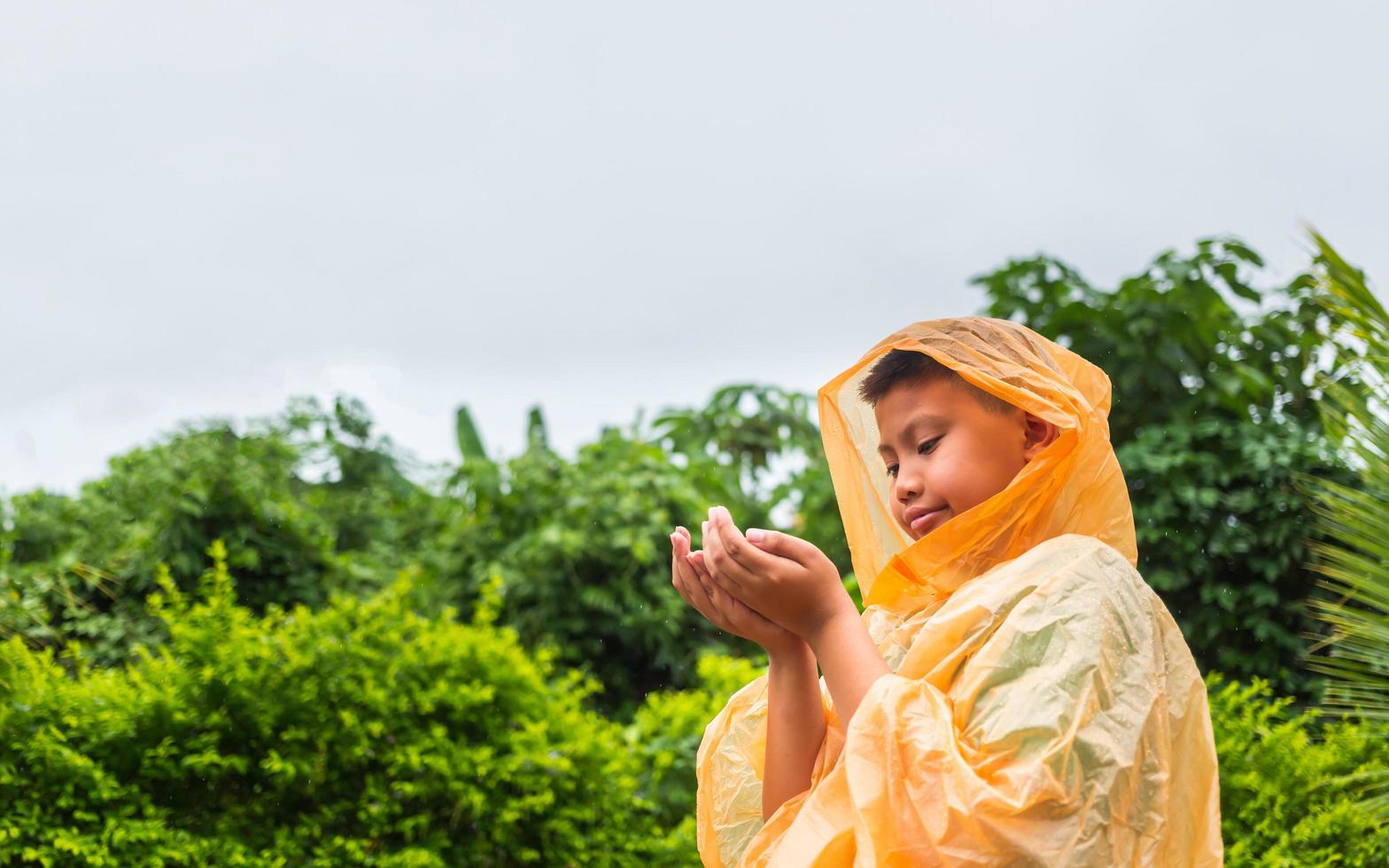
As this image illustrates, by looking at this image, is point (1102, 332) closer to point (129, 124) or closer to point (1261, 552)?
point (1261, 552)

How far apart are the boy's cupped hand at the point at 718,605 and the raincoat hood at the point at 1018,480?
17 cm

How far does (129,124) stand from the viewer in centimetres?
598

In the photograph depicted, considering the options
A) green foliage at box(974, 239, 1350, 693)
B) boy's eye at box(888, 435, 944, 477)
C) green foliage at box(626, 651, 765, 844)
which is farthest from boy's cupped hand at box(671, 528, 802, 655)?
green foliage at box(974, 239, 1350, 693)

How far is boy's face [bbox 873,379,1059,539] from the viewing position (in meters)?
1.57

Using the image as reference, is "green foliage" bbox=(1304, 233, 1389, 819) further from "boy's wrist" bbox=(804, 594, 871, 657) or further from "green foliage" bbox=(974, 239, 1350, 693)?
"boy's wrist" bbox=(804, 594, 871, 657)

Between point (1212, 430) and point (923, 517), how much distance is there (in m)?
3.95

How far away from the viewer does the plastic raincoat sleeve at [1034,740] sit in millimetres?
1253

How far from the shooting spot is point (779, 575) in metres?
1.47

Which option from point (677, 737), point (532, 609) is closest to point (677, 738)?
point (677, 737)

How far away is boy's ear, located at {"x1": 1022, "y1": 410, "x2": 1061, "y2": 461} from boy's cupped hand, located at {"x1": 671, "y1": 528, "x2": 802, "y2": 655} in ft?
1.31

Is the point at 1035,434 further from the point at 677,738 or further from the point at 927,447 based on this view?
the point at 677,738

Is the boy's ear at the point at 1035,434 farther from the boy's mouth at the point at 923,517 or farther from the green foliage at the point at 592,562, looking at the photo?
the green foliage at the point at 592,562

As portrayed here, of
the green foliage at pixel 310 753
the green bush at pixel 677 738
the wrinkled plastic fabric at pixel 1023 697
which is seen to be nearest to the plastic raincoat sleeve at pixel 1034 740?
the wrinkled plastic fabric at pixel 1023 697

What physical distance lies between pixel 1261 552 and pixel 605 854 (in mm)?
2914
